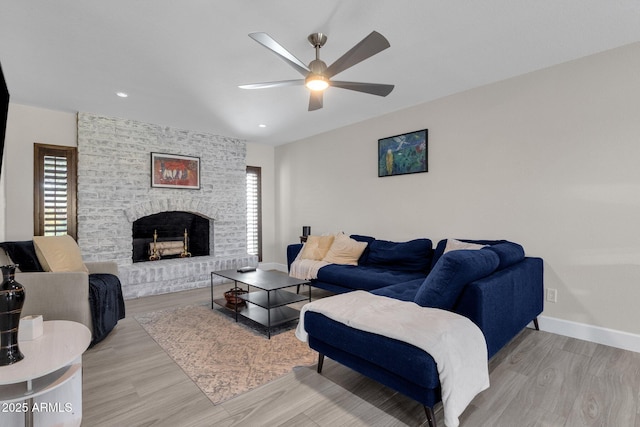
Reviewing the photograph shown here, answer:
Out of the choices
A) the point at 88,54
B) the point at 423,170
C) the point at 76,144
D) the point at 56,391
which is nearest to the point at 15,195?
the point at 76,144

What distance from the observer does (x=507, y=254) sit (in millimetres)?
2520

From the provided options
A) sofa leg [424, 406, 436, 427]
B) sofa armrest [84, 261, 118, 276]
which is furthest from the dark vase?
sofa armrest [84, 261, 118, 276]

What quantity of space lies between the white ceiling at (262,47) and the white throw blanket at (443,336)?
82.7 inches

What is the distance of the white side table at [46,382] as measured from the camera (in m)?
1.35

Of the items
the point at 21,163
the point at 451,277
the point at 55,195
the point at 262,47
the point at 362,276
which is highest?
the point at 262,47

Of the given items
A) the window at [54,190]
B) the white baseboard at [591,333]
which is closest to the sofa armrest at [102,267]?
the window at [54,190]

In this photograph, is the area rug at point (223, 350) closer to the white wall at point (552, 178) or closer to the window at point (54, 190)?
the window at point (54, 190)

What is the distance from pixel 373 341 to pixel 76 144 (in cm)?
499

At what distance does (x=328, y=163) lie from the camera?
5.51 m

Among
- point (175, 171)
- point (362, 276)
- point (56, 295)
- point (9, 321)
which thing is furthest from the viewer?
point (175, 171)

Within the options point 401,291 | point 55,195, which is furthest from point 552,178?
point 55,195

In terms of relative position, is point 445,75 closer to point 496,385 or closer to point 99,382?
point 496,385

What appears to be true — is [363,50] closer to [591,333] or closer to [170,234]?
[591,333]

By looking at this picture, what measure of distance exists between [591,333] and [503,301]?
143cm
